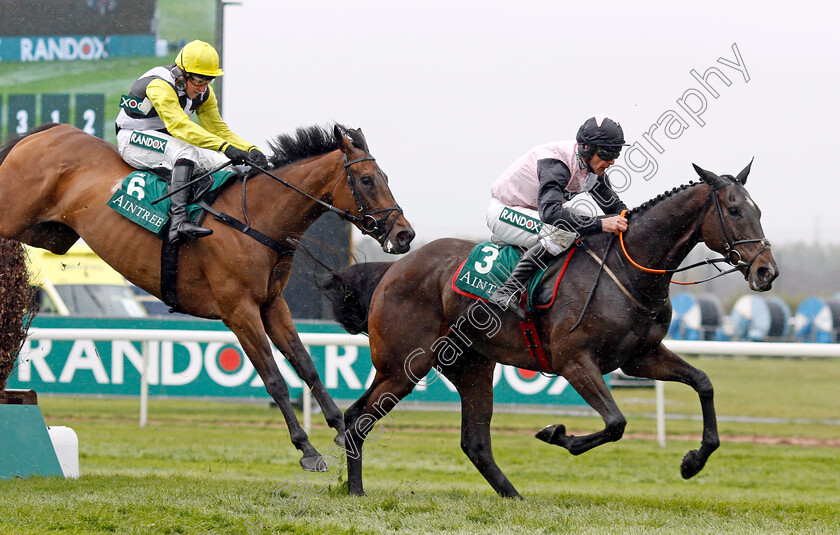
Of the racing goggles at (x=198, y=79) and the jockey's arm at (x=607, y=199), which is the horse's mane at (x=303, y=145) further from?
the jockey's arm at (x=607, y=199)

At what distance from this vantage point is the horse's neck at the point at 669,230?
4.82m

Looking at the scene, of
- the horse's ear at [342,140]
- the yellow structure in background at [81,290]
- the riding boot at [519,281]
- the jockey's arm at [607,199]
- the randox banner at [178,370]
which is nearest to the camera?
the riding boot at [519,281]

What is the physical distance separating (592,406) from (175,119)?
2.67 m

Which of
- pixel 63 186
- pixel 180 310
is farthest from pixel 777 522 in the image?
pixel 63 186

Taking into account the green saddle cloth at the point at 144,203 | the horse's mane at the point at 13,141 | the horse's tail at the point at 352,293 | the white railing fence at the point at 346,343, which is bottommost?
the white railing fence at the point at 346,343

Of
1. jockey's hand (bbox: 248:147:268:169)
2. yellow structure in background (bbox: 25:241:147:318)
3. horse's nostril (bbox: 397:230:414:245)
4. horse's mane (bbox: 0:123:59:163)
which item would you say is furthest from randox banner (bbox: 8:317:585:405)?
horse's nostril (bbox: 397:230:414:245)

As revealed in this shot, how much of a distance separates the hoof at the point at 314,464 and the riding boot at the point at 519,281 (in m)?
1.22

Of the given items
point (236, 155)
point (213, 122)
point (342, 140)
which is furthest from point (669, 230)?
point (213, 122)

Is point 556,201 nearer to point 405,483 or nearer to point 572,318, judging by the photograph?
point 572,318

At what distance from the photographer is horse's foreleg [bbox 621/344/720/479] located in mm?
4801

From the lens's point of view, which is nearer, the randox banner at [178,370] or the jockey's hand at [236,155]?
the jockey's hand at [236,155]

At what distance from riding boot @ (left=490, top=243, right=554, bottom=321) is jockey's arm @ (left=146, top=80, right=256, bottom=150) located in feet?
5.60

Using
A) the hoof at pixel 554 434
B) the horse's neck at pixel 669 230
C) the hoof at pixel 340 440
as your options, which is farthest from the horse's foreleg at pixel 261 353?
the horse's neck at pixel 669 230

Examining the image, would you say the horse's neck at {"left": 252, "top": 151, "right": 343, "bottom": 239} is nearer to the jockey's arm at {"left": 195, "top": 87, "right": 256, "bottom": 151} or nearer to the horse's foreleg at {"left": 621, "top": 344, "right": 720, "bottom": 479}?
the jockey's arm at {"left": 195, "top": 87, "right": 256, "bottom": 151}
